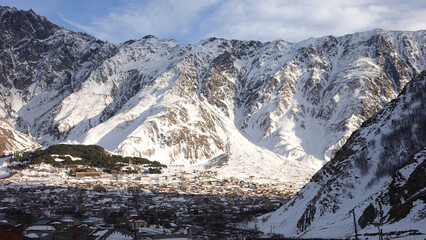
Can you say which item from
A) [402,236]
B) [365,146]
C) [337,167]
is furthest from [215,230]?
[402,236]

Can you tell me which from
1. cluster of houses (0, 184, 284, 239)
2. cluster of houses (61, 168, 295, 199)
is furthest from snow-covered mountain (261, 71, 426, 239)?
cluster of houses (61, 168, 295, 199)

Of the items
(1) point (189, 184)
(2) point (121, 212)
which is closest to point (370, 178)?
(2) point (121, 212)

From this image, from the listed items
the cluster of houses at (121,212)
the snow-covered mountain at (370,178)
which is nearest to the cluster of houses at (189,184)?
the cluster of houses at (121,212)

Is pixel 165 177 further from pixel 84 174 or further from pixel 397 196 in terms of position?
pixel 397 196

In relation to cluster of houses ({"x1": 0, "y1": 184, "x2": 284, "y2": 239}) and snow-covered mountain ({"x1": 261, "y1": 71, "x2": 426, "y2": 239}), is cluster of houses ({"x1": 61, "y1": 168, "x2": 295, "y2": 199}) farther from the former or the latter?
snow-covered mountain ({"x1": 261, "y1": 71, "x2": 426, "y2": 239})

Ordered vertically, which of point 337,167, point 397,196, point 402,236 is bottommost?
point 402,236

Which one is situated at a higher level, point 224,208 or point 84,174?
point 84,174

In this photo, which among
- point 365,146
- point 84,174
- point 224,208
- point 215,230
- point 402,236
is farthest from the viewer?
point 84,174

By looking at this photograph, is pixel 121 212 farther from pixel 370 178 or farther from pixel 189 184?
pixel 189 184

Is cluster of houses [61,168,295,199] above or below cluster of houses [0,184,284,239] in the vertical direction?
above

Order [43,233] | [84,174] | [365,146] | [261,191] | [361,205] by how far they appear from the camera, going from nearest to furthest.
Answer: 1. [361,205]
2. [43,233]
3. [365,146]
4. [261,191]
5. [84,174]
